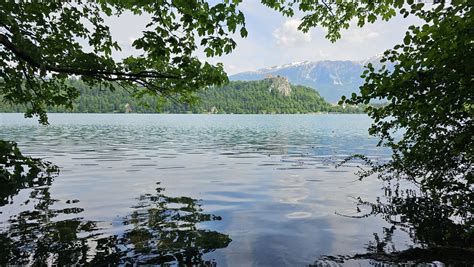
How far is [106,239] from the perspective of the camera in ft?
35.4

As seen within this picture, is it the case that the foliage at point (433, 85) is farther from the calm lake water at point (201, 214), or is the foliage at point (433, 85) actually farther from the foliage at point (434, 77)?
the calm lake water at point (201, 214)

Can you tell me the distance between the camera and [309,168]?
1080 inches

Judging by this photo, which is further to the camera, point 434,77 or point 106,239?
point 106,239

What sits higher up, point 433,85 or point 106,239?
point 433,85

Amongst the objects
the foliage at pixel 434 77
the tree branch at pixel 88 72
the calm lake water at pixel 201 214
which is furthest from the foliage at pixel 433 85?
the tree branch at pixel 88 72

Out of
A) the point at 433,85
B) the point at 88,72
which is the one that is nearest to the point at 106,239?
the point at 88,72

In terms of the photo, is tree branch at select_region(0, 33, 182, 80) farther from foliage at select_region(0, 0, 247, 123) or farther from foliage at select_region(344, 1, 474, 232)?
foliage at select_region(344, 1, 474, 232)

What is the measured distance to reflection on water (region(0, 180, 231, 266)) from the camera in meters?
9.20

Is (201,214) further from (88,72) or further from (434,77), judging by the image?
(434,77)

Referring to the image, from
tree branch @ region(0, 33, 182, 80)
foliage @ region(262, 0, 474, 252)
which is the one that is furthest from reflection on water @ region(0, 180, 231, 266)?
foliage @ region(262, 0, 474, 252)

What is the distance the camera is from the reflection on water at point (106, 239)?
30.2ft

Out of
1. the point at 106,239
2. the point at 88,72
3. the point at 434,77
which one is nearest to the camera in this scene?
the point at 434,77

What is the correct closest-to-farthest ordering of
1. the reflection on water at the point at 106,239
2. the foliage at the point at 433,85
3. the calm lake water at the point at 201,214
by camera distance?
the foliage at the point at 433,85 < the reflection on water at the point at 106,239 < the calm lake water at the point at 201,214

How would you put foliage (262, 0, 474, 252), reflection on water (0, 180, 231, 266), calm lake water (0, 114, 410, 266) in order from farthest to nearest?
calm lake water (0, 114, 410, 266) → reflection on water (0, 180, 231, 266) → foliage (262, 0, 474, 252)
